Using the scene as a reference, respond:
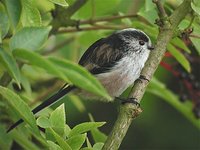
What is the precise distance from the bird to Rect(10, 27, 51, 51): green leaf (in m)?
1.02

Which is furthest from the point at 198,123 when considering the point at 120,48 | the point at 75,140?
the point at 75,140

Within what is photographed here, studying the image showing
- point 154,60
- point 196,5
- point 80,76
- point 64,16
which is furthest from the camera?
point 64,16

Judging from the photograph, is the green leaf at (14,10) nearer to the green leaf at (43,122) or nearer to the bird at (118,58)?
the green leaf at (43,122)

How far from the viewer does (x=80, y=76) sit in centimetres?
161

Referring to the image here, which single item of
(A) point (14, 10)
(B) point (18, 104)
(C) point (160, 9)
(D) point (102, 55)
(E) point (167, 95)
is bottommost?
(E) point (167, 95)

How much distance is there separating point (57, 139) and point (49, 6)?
4.69ft

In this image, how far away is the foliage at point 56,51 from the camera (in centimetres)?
167

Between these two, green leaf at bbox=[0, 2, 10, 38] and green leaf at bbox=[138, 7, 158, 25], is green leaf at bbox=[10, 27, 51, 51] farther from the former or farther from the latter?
green leaf at bbox=[138, 7, 158, 25]

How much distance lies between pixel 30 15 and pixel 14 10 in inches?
4.1

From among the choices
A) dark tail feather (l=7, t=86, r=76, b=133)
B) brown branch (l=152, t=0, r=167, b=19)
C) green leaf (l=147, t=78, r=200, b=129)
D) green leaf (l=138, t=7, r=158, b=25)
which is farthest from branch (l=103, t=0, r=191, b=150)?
green leaf (l=147, t=78, r=200, b=129)

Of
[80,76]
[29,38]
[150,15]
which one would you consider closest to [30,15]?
[29,38]

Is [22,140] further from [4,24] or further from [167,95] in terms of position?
[167,95]

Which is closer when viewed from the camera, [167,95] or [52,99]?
[52,99]

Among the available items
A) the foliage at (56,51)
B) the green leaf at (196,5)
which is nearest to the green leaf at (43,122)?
the foliage at (56,51)
